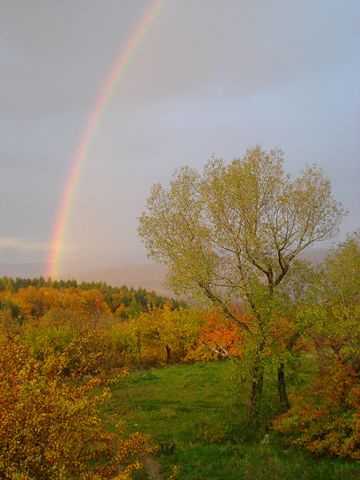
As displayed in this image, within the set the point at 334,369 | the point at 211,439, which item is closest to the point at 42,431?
the point at 211,439

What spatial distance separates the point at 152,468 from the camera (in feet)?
54.5

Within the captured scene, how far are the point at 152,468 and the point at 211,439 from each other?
3.73 metres

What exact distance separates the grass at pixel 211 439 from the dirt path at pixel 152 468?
0.82ft

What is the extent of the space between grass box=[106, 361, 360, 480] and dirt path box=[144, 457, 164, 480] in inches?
9.9

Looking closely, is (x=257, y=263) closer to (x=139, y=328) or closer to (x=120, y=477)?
(x=120, y=477)

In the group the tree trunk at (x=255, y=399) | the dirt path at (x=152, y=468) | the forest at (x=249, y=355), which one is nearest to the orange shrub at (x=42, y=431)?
the forest at (x=249, y=355)

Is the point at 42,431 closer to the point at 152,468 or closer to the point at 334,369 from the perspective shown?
the point at 152,468

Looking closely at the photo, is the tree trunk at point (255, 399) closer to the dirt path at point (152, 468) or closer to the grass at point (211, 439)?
the grass at point (211, 439)

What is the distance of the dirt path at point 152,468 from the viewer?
15.9 meters

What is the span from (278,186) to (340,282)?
19.1 ft

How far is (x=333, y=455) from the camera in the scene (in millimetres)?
15945

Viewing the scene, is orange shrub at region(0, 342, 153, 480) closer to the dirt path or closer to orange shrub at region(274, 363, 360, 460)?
the dirt path

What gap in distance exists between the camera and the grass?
48.8 ft

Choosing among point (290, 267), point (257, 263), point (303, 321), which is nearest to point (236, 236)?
point (257, 263)
